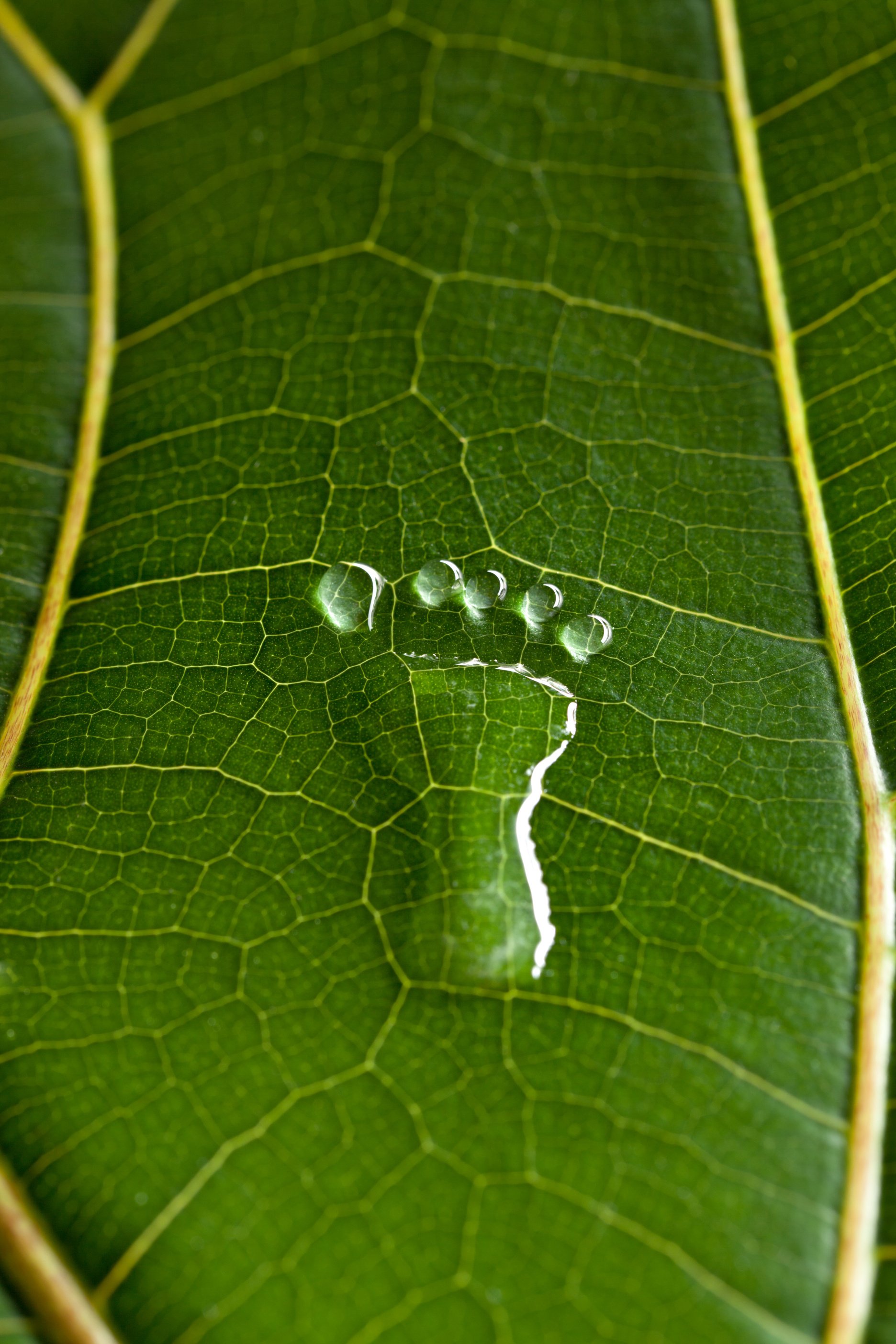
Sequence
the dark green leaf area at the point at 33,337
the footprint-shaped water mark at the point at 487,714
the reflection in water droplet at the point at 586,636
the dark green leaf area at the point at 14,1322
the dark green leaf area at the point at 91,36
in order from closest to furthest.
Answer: the dark green leaf area at the point at 14,1322 < the footprint-shaped water mark at the point at 487,714 < the reflection in water droplet at the point at 586,636 < the dark green leaf area at the point at 33,337 < the dark green leaf area at the point at 91,36

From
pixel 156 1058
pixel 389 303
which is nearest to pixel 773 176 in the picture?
pixel 389 303

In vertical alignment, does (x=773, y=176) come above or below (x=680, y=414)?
above

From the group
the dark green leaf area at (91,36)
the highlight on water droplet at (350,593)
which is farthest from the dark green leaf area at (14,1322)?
the dark green leaf area at (91,36)

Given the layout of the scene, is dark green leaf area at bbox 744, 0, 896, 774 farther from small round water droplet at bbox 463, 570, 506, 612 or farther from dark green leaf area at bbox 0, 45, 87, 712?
dark green leaf area at bbox 0, 45, 87, 712

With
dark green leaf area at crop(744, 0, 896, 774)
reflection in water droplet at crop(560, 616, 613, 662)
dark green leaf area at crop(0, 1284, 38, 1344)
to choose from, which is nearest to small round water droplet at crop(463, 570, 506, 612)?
reflection in water droplet at crop(560, 616, 613, 662)

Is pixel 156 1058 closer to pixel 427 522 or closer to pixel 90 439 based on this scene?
pixel 427 522

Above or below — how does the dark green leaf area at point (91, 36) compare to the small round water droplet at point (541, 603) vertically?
above

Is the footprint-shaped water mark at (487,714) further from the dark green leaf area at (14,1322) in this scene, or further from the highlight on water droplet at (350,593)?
the dark green leaf area at (14,1322)

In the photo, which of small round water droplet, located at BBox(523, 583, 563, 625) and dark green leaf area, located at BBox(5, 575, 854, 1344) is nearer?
dark green leaf area, located at BBox(5, 575, 854, 1344)
